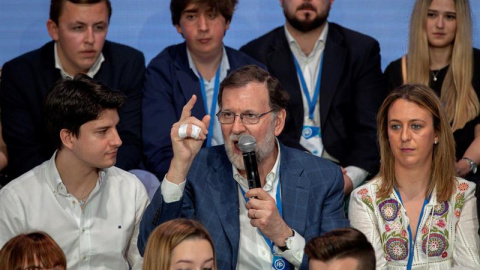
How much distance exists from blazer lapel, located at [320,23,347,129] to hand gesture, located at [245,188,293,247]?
55.8 inches

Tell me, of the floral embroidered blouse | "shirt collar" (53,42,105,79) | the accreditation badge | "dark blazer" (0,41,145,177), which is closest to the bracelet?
the floral embroidered blouse

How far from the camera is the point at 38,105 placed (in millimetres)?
4941

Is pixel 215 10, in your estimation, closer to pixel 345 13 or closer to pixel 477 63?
pixel 345 13

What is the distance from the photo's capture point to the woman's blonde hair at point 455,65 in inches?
201

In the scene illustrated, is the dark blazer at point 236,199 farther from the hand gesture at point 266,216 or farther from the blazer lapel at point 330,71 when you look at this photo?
the blazer lapel at point 330,71

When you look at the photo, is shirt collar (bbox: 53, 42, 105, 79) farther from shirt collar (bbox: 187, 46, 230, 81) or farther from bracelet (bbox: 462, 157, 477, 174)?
bracelet (bbox: 462, 157, 477, 174)

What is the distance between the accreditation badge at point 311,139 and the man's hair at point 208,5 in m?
0.78

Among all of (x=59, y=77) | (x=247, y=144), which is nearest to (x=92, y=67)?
(x=59, y=77)

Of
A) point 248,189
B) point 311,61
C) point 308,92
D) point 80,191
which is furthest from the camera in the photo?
point 311,61

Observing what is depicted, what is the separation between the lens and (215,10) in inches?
201

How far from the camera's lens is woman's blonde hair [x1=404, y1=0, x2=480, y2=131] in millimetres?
5098

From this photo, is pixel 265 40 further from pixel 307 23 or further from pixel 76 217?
pixel 76 217

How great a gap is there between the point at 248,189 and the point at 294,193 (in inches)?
8.5

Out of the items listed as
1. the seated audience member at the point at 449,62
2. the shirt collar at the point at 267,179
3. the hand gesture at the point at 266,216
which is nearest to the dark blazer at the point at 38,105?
the shirt collar at the point at 267,179
